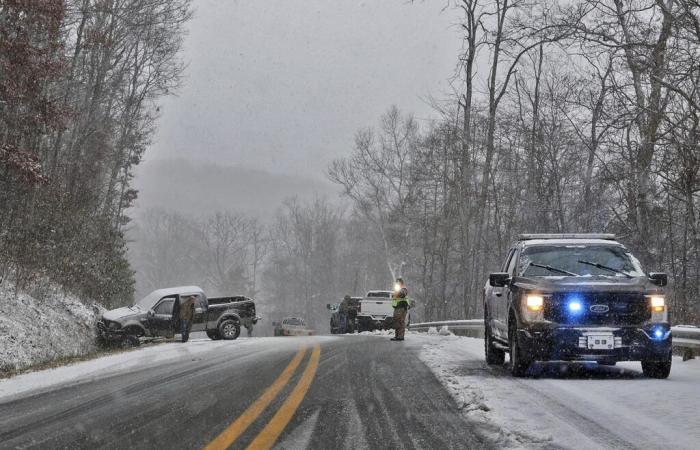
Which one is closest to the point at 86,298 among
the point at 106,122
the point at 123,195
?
the point at 106,122

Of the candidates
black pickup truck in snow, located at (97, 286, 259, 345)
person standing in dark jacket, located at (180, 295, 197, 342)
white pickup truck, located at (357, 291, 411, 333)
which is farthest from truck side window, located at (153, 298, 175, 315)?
white pickup truck, located at (357, 291, 411, 333)

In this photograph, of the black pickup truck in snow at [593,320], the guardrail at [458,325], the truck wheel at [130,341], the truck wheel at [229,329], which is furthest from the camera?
the truck wheel at [229,329]

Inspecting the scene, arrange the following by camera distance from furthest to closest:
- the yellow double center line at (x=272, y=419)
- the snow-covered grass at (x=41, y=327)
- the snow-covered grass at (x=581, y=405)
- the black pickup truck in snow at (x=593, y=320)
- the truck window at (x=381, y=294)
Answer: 1. the truck window at (x=381, y=294)
2. the snow-covered grass at (x=41, y=327)
3. the black pickup truck in snow at (x=593, y=320)
4. the snow-covered grass at (x=581, y=405)
5. the yellow double center line at (x=272, y=419)

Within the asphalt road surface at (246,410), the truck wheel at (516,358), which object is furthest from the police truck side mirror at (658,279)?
the asphalt road surface at (246,410)

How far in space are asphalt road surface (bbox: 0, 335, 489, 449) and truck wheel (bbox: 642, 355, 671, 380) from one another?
277cm

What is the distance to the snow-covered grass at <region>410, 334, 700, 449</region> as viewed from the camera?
5309 mm

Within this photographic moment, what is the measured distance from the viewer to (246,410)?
6.70 metres

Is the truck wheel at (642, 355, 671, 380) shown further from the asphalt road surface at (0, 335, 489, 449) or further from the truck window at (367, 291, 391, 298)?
the truck window at (367, 291, 391, 298)

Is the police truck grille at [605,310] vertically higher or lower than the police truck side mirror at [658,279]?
lower

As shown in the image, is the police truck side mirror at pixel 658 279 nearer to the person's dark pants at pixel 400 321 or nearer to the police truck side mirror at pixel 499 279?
the police truck side mirror at pixel 499 279

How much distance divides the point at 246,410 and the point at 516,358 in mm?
4126

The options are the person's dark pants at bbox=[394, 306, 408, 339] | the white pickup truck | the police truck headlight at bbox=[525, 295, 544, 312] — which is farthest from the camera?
the white pickup truck

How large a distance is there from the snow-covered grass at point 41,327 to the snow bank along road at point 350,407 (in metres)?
2.73

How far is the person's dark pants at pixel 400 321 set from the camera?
788 inches
